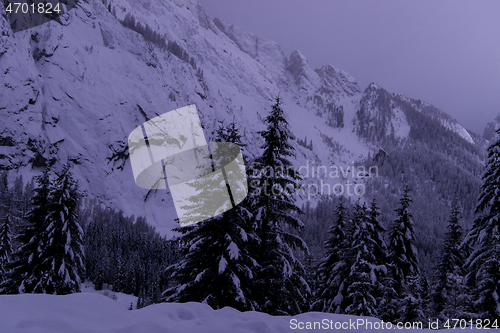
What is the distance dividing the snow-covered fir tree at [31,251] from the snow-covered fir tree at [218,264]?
33.5 feet

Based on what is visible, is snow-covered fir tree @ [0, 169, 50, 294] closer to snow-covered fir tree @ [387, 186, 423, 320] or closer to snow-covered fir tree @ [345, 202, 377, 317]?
snow-covered fir tree @ [345, 202, 377, 317]

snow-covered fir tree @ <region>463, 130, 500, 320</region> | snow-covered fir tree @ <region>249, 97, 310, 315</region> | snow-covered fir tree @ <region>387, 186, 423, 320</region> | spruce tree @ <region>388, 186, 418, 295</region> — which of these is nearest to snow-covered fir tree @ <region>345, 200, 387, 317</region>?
snow-covered fir tree @ <region>387, 186, 423, 320</region>

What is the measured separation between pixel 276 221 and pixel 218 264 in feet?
10.4

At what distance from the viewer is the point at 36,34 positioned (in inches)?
6388

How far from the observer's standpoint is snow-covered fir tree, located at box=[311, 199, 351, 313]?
17625 millimetres

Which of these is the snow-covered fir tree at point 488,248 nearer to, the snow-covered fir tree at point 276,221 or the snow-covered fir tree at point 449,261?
the snow-covered fir tree at point 449,261

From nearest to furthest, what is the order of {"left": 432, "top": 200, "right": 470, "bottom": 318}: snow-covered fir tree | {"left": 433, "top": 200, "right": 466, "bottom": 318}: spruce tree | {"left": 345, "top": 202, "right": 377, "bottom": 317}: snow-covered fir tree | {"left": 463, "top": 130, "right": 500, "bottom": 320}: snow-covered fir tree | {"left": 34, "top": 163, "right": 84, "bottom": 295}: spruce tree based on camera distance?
1. {"left": 463, "top": 130, "right": 500, "bottom": 320}: snow-covered fir tree
2. {"left": 345, "top": 202, "right": 377, "bottom": 317}: snow-covered fir tree
3. {"left": 34, "top": 163, "right": 84, "bottom": 295}: spruce tree
4. {"left": 432, "top": 200, "right": 470, "bottom": 318}: snow-covered fir tree
5. {"left": 433, "top": 200, "right": 466, "bottom": 318}: spruce tree

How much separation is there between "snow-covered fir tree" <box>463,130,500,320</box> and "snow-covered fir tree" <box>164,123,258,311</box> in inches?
410

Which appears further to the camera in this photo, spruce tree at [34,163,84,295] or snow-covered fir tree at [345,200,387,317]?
spruce tree at [34,163,84,295]

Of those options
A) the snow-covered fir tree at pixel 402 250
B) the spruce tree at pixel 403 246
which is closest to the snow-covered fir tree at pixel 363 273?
the snow-covered fir tree at pixel 402 250

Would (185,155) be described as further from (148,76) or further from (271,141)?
(271,141)

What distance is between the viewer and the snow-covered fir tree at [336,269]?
17.6 meters

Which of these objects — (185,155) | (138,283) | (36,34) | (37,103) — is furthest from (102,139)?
(138,283)

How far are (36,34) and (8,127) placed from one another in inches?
2395
